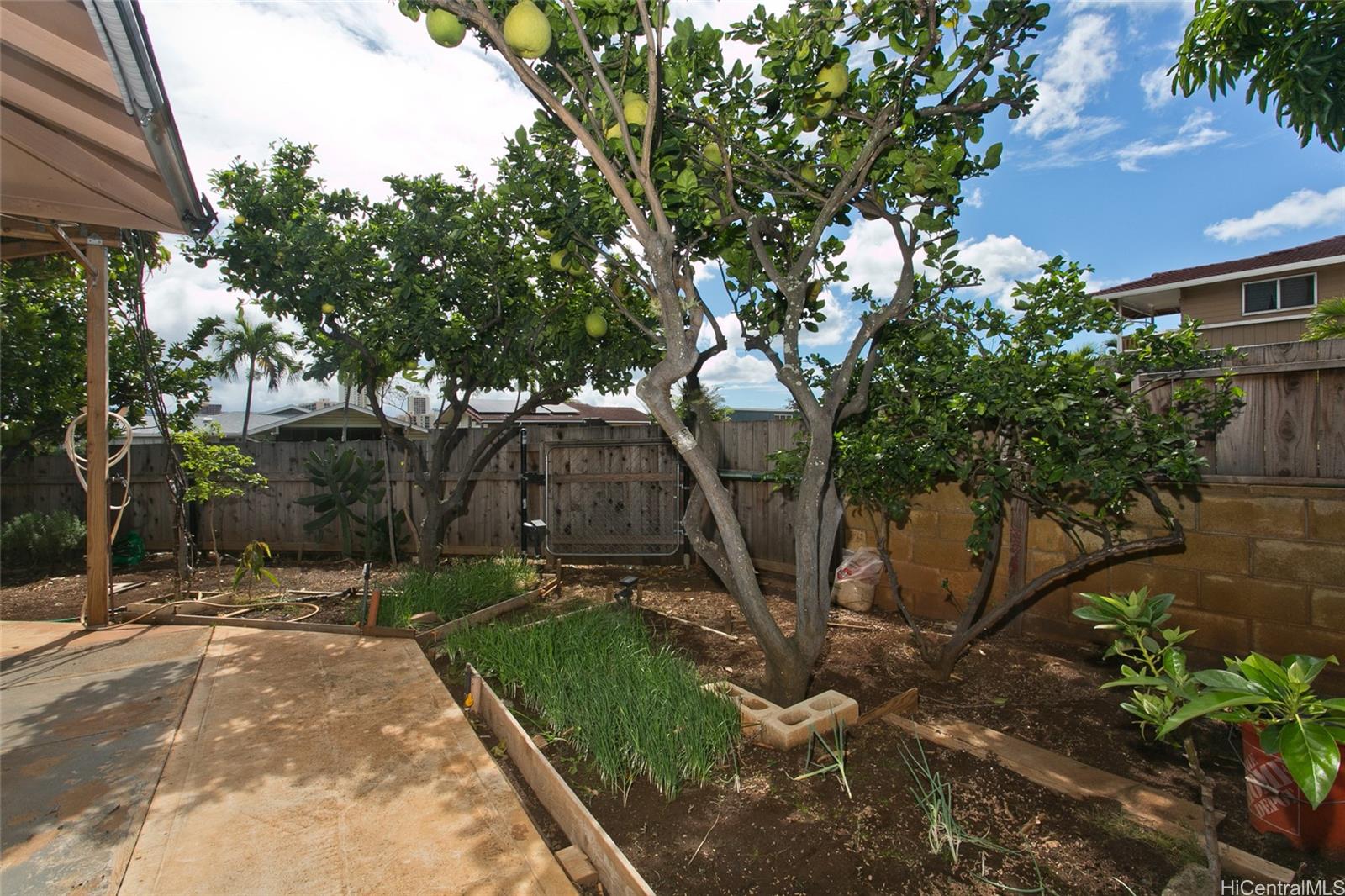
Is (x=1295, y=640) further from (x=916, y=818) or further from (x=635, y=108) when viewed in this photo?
(x=635, y=108)

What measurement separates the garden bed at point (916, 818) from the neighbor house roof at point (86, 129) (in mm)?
3425

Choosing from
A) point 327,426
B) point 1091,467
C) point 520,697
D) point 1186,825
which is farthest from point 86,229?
point 327,426

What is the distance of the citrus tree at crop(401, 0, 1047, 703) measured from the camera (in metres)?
2.57

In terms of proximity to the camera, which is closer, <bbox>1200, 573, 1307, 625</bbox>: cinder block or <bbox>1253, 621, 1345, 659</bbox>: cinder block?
<bbox>1253, 621, 1345, 659</bbox>: cinder block

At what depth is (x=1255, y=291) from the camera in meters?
13.9

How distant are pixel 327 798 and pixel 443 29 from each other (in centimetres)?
298

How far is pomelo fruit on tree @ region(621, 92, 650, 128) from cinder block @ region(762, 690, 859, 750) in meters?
2.62

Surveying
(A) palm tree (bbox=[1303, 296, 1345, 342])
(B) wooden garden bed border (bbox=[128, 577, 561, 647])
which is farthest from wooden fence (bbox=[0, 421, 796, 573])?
(A) palm tree (bbox=[1303, 296, 1345, 342])

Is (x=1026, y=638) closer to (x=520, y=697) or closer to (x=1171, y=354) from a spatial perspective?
(x=1171, y=354)

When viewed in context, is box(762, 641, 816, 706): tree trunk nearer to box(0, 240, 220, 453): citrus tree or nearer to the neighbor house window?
box(0, 240, 220, 453): citrus tree

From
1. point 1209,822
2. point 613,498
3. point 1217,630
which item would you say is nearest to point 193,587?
point 613,498

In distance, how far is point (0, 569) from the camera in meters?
7.20

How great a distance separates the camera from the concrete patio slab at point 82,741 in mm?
2225

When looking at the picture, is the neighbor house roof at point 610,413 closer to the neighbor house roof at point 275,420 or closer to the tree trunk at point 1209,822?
the neighbor house roof at point 275,420
